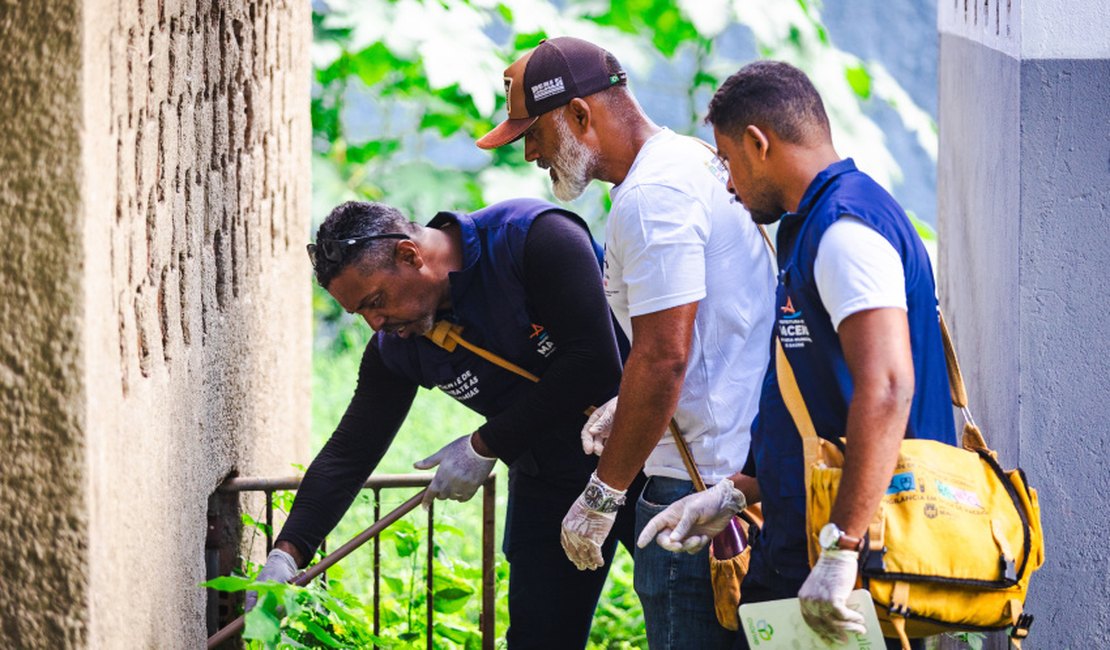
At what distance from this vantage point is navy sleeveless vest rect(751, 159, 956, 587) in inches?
93.0

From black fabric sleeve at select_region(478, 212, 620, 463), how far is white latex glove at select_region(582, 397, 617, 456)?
6 cm

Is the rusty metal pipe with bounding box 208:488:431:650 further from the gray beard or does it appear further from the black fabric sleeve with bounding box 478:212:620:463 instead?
the gray beard

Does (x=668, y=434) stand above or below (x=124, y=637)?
above

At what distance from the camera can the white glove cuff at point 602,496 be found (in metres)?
2.95

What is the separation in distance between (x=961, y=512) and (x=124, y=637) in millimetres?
1505

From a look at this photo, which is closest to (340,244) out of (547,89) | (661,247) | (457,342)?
(457,342)

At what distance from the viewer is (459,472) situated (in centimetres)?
348

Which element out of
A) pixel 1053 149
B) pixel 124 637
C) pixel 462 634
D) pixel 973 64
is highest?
pixel 973 64

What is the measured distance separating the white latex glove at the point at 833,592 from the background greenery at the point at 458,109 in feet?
8.75

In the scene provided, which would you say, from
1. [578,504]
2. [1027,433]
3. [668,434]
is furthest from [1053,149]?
[578,504]

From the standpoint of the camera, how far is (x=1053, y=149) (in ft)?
10.3

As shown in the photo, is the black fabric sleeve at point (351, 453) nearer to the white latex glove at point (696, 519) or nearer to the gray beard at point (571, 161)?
the gray beard at point (571, 161)

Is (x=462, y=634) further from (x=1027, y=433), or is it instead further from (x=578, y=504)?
(x=1027, y=433)

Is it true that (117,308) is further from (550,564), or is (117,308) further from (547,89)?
(550,564)
